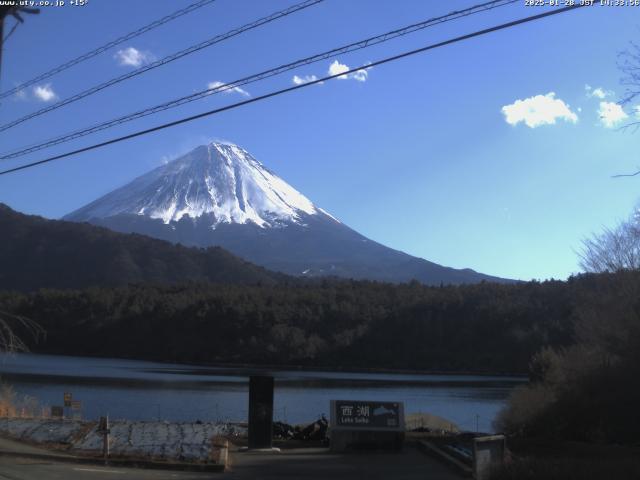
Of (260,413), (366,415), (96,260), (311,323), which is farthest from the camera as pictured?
(96,260)

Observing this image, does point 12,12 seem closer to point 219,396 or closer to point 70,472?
point 70,472

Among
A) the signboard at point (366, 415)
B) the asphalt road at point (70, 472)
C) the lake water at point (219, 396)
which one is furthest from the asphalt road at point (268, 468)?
the lake water at point (219, 396)

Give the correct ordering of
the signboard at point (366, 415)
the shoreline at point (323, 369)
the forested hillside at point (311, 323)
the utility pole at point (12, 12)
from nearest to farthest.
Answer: the utility pole at point (12, 12), the signboard at point (366, 415), the shoreline at point (323, 369), the forested hillside at point (311, 323)

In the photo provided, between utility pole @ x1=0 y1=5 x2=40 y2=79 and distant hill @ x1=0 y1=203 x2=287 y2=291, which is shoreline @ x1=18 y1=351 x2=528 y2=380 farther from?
utility pole @ x1=0 y1=5 x2=40 y2=79

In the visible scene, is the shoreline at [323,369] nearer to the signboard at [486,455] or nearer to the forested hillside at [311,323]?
the forested hillside at [311,323]

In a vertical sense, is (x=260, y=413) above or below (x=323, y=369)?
below

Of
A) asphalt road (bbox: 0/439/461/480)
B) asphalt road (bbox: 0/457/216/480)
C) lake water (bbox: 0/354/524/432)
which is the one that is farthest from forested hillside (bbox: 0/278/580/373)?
asphalt road (bbox: 0/457/216/480)

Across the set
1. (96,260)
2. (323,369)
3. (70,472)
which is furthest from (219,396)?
(96,260)
